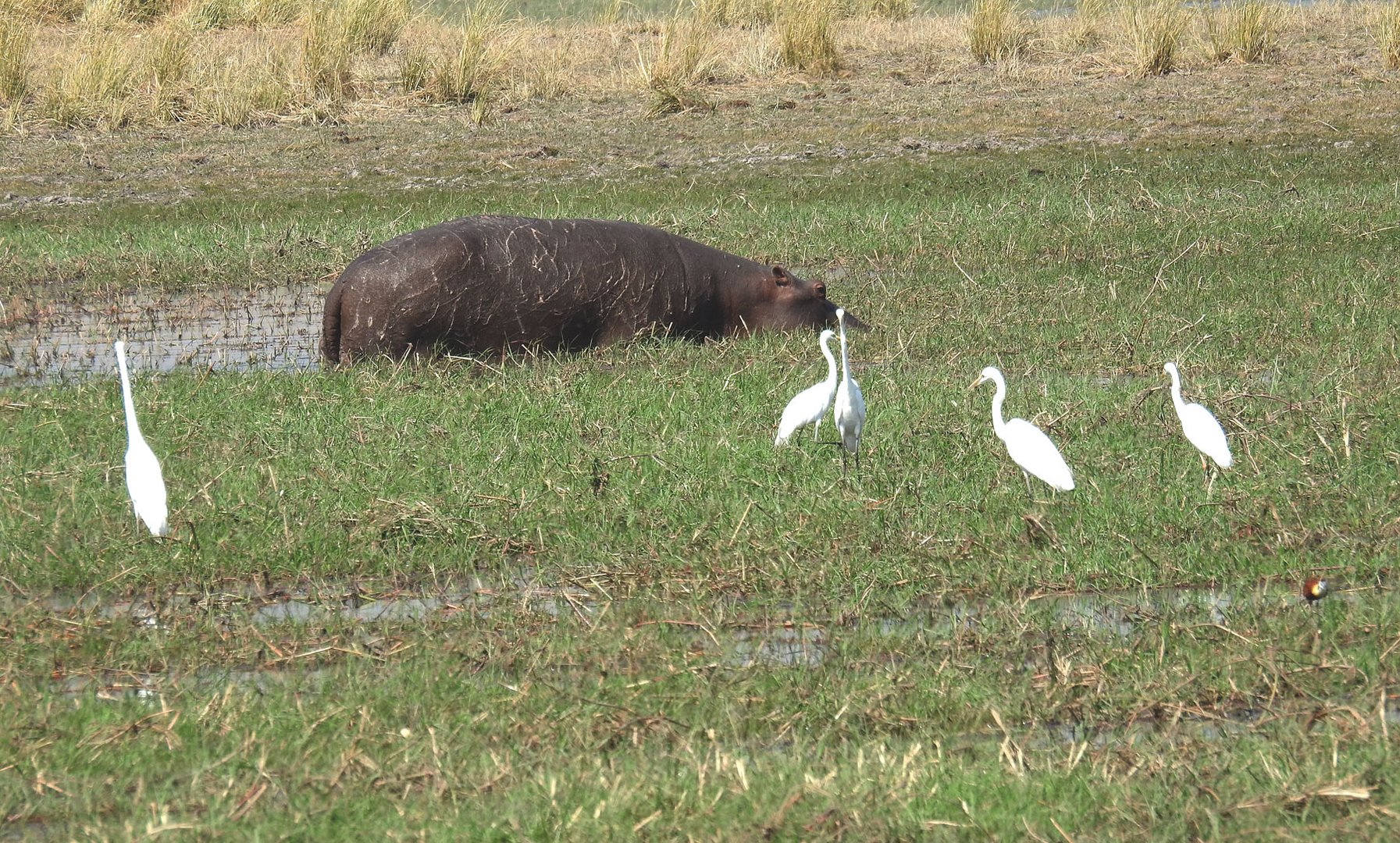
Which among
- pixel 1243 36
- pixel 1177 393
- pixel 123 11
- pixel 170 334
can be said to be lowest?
pixel 170 334

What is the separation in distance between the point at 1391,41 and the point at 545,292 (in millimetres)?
12058

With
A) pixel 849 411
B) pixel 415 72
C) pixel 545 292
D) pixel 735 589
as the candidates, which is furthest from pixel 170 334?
pixel 415 72

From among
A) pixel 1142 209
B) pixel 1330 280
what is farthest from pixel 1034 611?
pixel 1142 209

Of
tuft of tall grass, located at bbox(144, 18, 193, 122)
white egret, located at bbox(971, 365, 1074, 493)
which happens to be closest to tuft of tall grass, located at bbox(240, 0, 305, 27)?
tuft of tall grass, located at bbox(144, 18, 193, 122)

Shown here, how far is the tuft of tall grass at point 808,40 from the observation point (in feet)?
60.6

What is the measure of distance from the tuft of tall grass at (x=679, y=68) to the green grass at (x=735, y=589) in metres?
7.98

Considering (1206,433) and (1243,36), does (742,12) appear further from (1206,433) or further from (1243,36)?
(1206,433)

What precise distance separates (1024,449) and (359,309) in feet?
13.5

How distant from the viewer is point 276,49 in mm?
17797

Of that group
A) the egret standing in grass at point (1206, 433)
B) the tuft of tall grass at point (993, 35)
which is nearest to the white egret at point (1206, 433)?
the egret standing in grass at point (1206, 433)

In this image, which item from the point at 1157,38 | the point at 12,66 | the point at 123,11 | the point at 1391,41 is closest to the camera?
the point at 12,66

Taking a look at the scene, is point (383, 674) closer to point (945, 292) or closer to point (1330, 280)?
point (945, 292)

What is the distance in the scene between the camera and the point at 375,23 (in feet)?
63.3

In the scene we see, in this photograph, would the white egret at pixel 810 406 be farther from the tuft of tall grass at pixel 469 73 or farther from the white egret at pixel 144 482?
the tuft of tall grass at pixel 469 73
